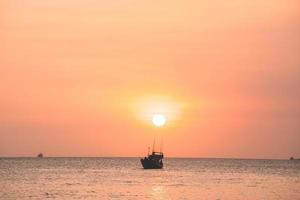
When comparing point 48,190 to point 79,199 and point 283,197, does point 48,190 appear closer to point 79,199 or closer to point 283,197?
point 79,199

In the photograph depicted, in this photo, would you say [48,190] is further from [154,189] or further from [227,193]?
[227,193]

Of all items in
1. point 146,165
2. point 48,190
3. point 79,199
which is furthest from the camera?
point 146,165

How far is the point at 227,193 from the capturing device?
80.6 metres

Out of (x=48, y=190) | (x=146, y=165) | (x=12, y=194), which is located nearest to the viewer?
(x=12, y=194)

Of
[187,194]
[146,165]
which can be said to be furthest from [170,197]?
[146,165]

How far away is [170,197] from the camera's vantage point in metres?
75.1

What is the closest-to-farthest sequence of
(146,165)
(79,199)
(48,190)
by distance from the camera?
(79,199), (48,190), (146,165)

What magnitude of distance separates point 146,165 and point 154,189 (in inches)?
2804

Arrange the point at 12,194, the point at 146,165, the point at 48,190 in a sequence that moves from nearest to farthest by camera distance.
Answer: the point at 12,194 < the point at 48,190 < the point at 146,165

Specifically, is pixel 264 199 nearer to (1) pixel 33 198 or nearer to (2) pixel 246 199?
(2) pixel 246 199

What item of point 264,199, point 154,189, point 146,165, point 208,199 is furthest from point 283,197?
point 146,165

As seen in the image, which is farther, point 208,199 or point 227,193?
point 227,193

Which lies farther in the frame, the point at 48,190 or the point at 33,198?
the point at 48,190

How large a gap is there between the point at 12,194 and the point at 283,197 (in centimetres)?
2960
